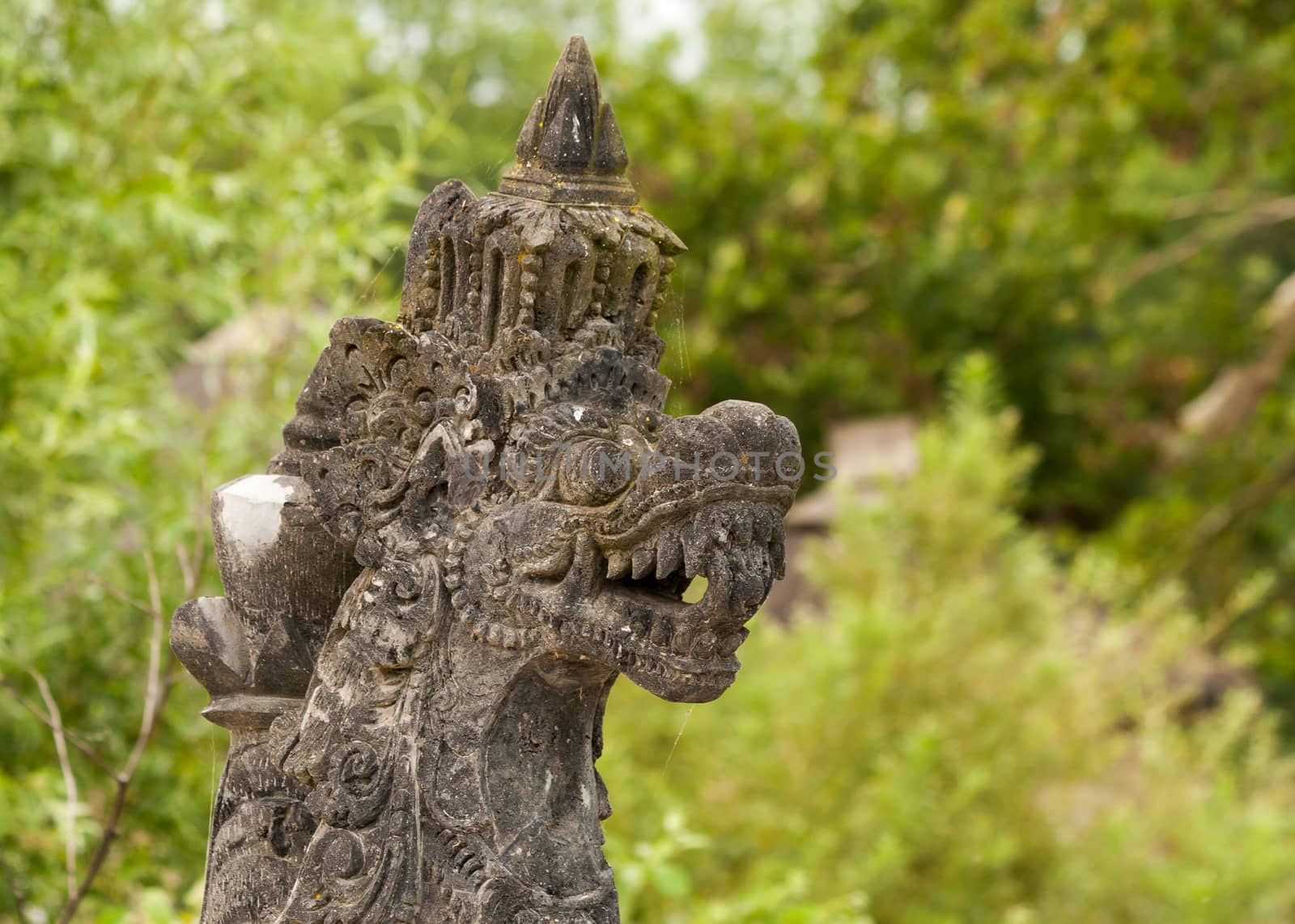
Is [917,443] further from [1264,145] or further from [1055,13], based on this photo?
[1264,145]

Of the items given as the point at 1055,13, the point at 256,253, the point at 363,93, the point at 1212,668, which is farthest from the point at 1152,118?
the point at 363,93

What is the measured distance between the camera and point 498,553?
1570 mm

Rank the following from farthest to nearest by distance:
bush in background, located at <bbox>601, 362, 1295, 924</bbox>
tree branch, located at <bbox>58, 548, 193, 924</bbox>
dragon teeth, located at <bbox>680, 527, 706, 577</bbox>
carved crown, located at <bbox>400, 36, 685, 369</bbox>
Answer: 1. bush in background, located at <bbox>601, 362, 1295, 924</bbox>
2. tree branch, located at <bbox>58, 548, 193, 924</bbox>
3. carved crown, located at <bbox>400, 36, 685, 369</bbox>
4. dragon teeth, located at <bbox>680, 527, 706, 577</bbox>

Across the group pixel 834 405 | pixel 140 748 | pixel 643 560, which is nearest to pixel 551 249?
pixel 643 560

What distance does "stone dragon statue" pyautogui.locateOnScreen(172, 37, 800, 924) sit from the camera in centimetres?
151

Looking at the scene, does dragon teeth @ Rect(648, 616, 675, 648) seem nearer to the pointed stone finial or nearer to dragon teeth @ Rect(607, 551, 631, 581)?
dragon teeth @ Rect(607, 551, 631, 581)

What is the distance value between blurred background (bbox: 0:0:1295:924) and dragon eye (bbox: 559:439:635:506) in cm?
29

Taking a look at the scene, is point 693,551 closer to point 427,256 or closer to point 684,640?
point 684,640

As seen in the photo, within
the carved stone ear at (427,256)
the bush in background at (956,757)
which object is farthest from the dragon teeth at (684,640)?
the bush in background at (956,757)

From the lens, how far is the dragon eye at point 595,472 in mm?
1522

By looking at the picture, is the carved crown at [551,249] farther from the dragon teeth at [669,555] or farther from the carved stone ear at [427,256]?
the dragon teeth at [669,555]

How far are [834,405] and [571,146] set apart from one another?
19.2 feet

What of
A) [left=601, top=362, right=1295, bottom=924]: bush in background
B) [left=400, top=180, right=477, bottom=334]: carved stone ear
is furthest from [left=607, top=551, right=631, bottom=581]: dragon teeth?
[left=601, top=362, right=1295, bottom=924]: bush in background

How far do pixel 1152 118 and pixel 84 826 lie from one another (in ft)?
17.7
